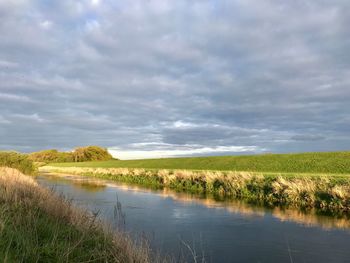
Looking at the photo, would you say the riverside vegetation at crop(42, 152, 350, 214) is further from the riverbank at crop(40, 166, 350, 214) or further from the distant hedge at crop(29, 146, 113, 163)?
the distant hedge at crop(29, 146, 113, 163)

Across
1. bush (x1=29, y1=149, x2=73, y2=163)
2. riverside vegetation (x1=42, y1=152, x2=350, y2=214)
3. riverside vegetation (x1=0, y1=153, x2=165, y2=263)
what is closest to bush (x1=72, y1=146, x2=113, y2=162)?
bush (x1=29, y1=149, x2=73, y2=163)

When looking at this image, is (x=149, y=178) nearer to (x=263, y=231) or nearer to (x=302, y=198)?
(x=302, y=198)

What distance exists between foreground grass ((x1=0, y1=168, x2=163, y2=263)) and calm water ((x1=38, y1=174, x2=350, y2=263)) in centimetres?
107

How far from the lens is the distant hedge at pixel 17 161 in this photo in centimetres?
3189

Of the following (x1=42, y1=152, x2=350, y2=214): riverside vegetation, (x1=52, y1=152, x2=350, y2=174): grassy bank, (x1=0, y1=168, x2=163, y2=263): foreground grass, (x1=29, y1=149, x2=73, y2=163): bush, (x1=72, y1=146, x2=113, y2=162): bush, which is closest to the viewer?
(x1=0, y1=168, x2=163, y2=263): foreground grass

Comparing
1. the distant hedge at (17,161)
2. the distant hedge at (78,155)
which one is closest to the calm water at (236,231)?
the distant hedge at (17,161)

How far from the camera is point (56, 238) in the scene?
739cm

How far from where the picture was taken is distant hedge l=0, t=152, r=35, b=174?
31.9 meters

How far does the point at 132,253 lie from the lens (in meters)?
7.64

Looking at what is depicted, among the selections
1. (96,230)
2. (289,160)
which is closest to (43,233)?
(96,230)

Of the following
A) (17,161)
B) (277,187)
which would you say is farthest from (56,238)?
(17,161)

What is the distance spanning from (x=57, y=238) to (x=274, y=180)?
19882mm

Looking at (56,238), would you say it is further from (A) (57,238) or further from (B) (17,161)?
(B) (17,161)

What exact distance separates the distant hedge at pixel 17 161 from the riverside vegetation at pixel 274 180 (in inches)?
472
